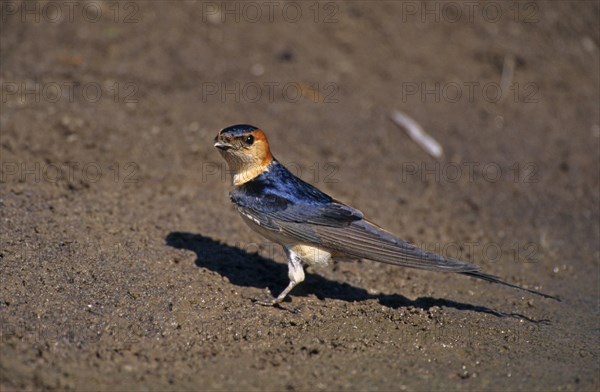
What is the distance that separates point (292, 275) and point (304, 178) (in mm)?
2293

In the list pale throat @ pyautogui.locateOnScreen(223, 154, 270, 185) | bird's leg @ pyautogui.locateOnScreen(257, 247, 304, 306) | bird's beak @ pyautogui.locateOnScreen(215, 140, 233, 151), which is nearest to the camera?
bird's leg @ pyautogui.locateOnScreen(257, 247, 304, 306)

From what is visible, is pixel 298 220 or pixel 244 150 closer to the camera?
pixel 298 220

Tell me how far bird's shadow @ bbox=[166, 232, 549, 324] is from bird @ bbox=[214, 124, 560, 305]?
31 centimetres

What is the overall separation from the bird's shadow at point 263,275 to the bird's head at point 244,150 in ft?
2.16

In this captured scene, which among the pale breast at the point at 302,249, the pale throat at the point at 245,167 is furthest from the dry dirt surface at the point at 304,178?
the pale throat at the point at 245,167

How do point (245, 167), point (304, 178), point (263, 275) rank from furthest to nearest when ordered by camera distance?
point (304, 178), point (263, 275), point (245, 167)

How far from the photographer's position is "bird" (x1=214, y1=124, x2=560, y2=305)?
5098 mm

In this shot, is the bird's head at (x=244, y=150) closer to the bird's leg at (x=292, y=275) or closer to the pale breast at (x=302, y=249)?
the pale breast at (x=302, y=249)

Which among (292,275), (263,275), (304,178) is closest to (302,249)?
(292,275)

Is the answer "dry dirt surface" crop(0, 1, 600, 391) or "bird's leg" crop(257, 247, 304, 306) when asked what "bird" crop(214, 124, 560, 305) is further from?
"dry dirt surface" crop(0, 1, 600, 391)

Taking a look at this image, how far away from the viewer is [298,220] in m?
5.28

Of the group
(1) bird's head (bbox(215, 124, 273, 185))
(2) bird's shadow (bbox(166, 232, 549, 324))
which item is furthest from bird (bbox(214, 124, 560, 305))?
(2) bird's shadow (bbox(166, 232, 549, 324))

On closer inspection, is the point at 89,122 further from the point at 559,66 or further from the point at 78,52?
the point at 559,66

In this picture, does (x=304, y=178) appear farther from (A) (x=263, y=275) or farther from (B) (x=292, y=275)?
(B) (x=292, y=275)
